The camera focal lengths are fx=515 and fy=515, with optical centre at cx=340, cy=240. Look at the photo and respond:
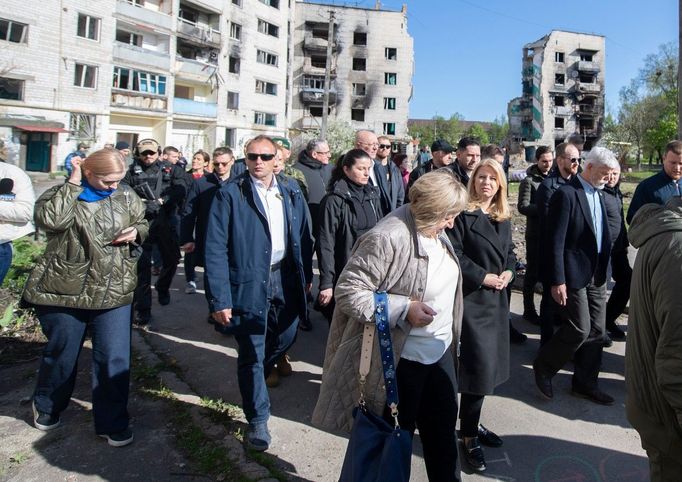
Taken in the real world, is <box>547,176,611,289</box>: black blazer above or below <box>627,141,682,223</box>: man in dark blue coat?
below

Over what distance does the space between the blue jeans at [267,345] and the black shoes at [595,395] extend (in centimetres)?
236

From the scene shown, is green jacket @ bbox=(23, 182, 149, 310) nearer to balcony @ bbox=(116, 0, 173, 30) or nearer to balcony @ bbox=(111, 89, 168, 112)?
balcony @ bbox=(111, 89, 168, 112)

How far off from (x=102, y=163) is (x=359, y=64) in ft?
187

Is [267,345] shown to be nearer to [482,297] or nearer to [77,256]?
[77,256]

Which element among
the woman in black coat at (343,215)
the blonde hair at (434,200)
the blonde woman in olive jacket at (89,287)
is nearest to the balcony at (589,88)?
the woman in black coat at (343,215)

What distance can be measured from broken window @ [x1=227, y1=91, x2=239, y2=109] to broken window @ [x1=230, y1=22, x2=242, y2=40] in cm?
482

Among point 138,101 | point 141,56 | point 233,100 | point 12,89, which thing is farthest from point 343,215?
point 233,100

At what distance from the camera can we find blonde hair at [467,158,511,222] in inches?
134

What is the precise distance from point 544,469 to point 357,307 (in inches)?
71.3

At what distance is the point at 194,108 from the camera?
135 feet

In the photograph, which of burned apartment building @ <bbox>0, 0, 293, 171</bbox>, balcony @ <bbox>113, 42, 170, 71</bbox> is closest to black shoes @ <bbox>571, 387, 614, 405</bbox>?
burned apartment building @ <bbox>0, 0, 293, 171</bbox>

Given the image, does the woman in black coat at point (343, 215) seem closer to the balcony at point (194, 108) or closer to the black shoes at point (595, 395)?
the black shoes at point (595, 395)

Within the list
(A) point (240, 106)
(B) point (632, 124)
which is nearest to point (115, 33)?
(A) point (240, 106)

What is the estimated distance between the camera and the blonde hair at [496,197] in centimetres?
340
